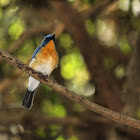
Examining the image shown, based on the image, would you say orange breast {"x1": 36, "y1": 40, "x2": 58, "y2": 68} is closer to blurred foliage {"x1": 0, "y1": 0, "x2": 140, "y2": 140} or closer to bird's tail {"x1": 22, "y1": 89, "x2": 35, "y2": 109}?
bird's tail {"x1": 22, "y1": 89, "x2": 35, "y2": 109}

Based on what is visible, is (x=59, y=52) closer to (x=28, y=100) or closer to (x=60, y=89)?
(x=28, y=100)

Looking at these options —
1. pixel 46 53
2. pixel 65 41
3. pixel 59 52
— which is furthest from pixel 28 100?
pixel 65 41

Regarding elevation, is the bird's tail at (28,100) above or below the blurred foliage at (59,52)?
above

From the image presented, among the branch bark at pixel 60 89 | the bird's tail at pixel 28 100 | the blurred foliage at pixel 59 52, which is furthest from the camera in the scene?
the blurred foliage at pixel 59 52

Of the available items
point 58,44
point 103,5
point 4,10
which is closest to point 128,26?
point 103,5

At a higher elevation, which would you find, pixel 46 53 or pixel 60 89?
pixel 60 89

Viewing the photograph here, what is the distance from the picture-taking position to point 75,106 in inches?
306

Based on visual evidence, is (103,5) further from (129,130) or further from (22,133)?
(22,133)

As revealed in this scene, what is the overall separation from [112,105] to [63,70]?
62.3 inches

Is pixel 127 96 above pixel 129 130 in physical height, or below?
above

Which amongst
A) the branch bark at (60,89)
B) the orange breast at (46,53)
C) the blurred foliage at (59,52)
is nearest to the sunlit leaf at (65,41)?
the blurred foliage at (59,52)

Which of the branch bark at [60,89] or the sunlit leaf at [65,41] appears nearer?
the branch bark at [60,89]

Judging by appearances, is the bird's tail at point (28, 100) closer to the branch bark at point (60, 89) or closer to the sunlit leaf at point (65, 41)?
the branch bark at point (60, 89)

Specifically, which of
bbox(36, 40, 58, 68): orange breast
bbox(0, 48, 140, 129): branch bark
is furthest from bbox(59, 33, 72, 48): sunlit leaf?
bbox(0, 48, 140, 129): branch bark
